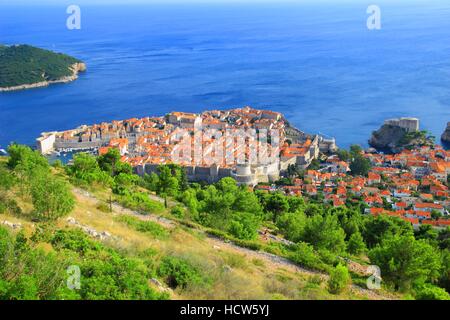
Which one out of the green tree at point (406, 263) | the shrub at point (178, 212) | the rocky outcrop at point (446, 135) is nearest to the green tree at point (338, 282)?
the green tree at point (406, 263)

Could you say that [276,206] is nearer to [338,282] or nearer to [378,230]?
[378,230]

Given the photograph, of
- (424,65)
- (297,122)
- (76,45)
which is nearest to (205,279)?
(297,122)

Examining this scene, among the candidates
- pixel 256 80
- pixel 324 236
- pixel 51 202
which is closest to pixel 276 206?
pixel 324 236

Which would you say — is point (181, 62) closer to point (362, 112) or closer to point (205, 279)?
point (362, 112)

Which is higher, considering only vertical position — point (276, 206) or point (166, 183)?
point (166, 183)

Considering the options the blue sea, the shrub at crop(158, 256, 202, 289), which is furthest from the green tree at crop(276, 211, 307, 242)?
the blue sea

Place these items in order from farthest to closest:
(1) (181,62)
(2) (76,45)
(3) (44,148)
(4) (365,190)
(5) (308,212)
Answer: (2) (76,45) → (1) (181,62) → (3) (44,148) → (4) (365,190) → (5) (308,212)
